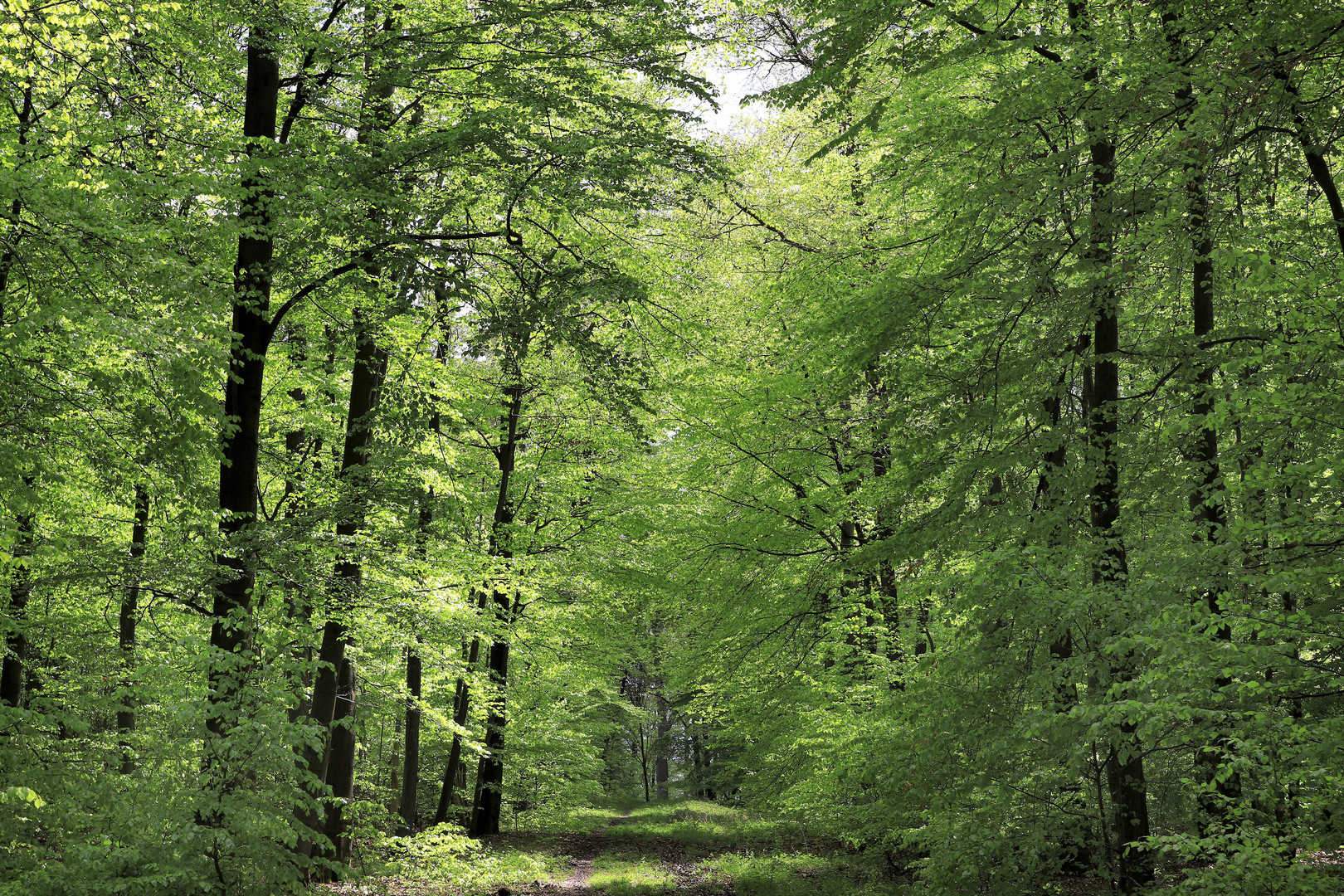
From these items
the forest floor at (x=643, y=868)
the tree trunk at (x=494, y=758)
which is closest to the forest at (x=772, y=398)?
the forest floor at (x=643, y=868)

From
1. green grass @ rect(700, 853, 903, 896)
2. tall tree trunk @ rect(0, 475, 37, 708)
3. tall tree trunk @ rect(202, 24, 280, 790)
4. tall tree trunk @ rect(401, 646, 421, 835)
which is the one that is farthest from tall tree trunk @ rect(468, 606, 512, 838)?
tall tree trunk @ rect(202, 24, 280, 790)

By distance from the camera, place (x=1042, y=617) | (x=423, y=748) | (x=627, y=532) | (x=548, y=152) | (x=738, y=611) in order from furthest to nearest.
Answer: (x=423, y=748)
(x=627, y=532)
(x=738, y=611)
(x=548, y=152)
(x=1042, y=617)

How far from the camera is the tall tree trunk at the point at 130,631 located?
1033cm

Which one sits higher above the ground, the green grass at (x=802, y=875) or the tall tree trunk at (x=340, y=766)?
the tall tree trunk at (x=340, y=766)

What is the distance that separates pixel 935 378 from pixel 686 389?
15.6 feet

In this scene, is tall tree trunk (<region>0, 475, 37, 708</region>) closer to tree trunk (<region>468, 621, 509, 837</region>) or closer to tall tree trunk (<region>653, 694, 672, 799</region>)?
tree trunk (<region>468, 621, 509, 837</region>)

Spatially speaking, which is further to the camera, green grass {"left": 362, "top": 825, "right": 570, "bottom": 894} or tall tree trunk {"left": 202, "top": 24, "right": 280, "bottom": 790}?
green grass {"left": 362, "top": 825, "right": 570, "bottom": 894}

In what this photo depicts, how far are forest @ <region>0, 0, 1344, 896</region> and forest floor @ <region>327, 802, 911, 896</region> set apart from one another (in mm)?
227

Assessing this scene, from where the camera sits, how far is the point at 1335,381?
217 inches

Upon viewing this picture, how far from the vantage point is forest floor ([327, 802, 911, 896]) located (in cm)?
1288

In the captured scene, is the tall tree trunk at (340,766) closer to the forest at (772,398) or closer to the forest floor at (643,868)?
the forest at (772,398)

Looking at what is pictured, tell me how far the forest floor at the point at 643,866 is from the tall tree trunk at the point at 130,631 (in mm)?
3606

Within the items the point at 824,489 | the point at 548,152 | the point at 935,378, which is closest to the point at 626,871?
the point at 824,489

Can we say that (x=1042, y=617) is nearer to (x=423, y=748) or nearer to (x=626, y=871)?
(x=626, y=871)
